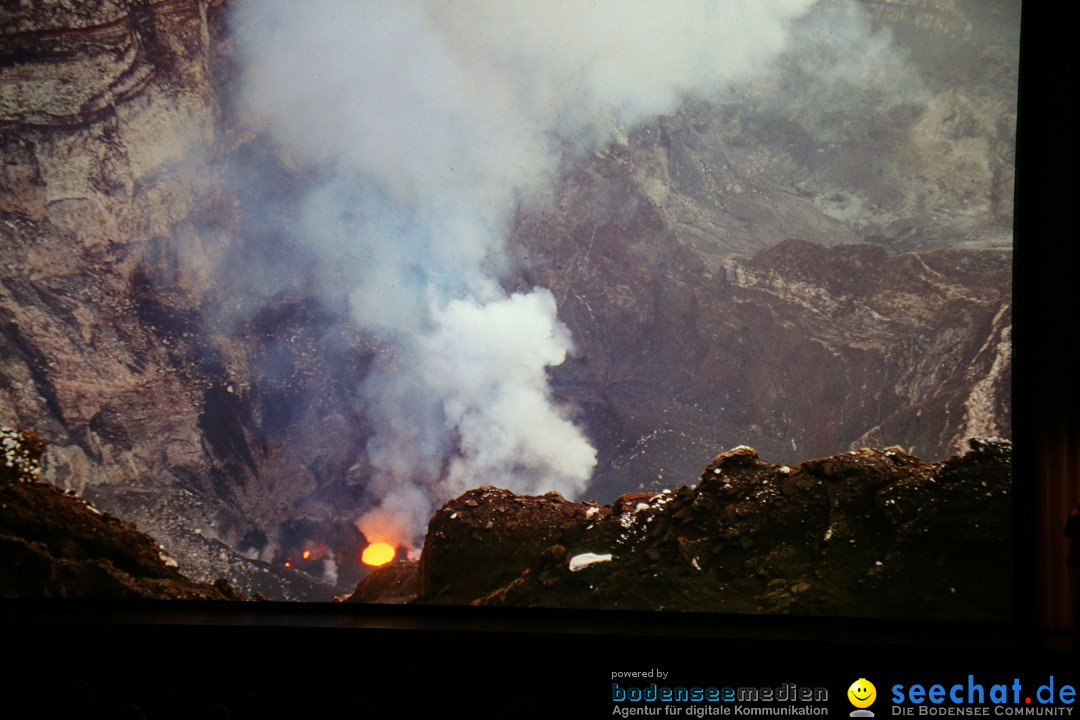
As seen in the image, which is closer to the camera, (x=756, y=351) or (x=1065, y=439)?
(x=1065, y=439)

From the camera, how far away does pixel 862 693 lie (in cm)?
364

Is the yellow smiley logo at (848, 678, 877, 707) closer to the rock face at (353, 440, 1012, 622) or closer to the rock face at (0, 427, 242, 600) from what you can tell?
Result: the rock face at (353, 440, 1012, 622)

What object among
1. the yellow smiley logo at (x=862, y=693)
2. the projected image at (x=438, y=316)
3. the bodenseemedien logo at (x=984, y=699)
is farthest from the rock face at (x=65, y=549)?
the bodenseemedien logo at (x=984, y=699)

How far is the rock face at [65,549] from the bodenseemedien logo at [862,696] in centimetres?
372

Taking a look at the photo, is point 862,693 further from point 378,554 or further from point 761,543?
point 378,554

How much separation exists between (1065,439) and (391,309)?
4271 mm

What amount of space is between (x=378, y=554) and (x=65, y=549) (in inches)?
79.5

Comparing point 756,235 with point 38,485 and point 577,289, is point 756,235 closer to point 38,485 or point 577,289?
point 577,289

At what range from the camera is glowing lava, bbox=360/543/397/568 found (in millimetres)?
4918

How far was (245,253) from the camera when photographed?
4.96m

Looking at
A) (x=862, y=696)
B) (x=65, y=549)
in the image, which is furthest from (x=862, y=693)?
(x=65, y=549)

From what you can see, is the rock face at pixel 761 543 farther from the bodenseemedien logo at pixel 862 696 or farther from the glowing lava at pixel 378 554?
the bodenseemedien logo at pixel 862 696

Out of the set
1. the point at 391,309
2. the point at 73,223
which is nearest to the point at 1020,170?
the point at 391,309

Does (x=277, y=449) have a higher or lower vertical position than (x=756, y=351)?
lower
